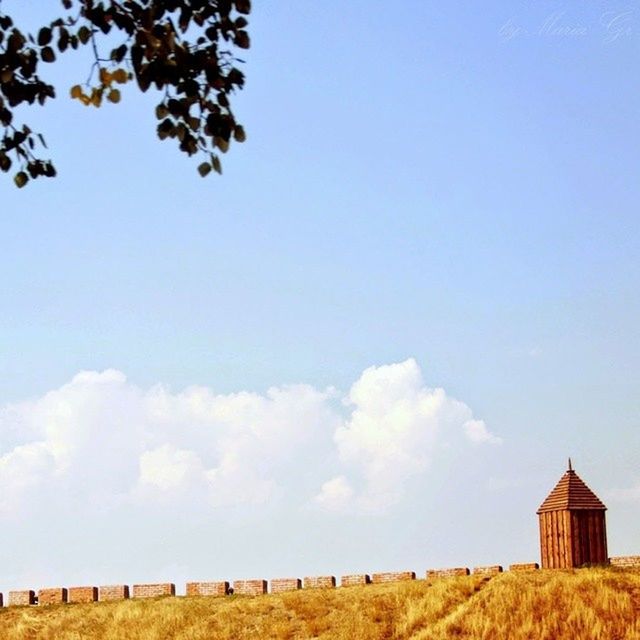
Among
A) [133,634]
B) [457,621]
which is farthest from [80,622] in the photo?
[457,621]

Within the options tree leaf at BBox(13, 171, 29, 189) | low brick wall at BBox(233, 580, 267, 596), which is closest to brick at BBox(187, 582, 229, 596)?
low brick wall at BBox(233, 580, 267, 596)

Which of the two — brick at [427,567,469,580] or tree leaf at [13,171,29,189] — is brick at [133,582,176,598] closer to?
brick at [427,567,469,580]

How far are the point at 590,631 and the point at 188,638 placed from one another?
483 inches

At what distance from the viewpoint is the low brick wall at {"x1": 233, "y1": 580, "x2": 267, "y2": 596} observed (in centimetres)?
3875

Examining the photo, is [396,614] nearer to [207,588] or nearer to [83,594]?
[207,588]

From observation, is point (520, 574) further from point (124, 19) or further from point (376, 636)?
point (124, 19)

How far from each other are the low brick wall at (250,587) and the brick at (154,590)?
2.63 m

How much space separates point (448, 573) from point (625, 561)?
19.1 feet

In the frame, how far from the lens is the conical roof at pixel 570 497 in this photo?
1435 inches

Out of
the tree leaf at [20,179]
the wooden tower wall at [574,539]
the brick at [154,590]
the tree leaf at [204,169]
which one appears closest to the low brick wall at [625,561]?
the wooden tower wall at [574,539]

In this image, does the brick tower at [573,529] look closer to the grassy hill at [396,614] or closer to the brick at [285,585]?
the grassy hill at [396,614]

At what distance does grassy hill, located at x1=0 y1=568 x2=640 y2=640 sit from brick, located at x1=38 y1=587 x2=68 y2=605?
1.76 m

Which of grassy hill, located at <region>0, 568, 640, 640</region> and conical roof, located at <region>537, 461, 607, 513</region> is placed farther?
conical roof, located at <region>537, 461, 607, 513</region>

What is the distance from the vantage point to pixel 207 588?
39.8 meters
